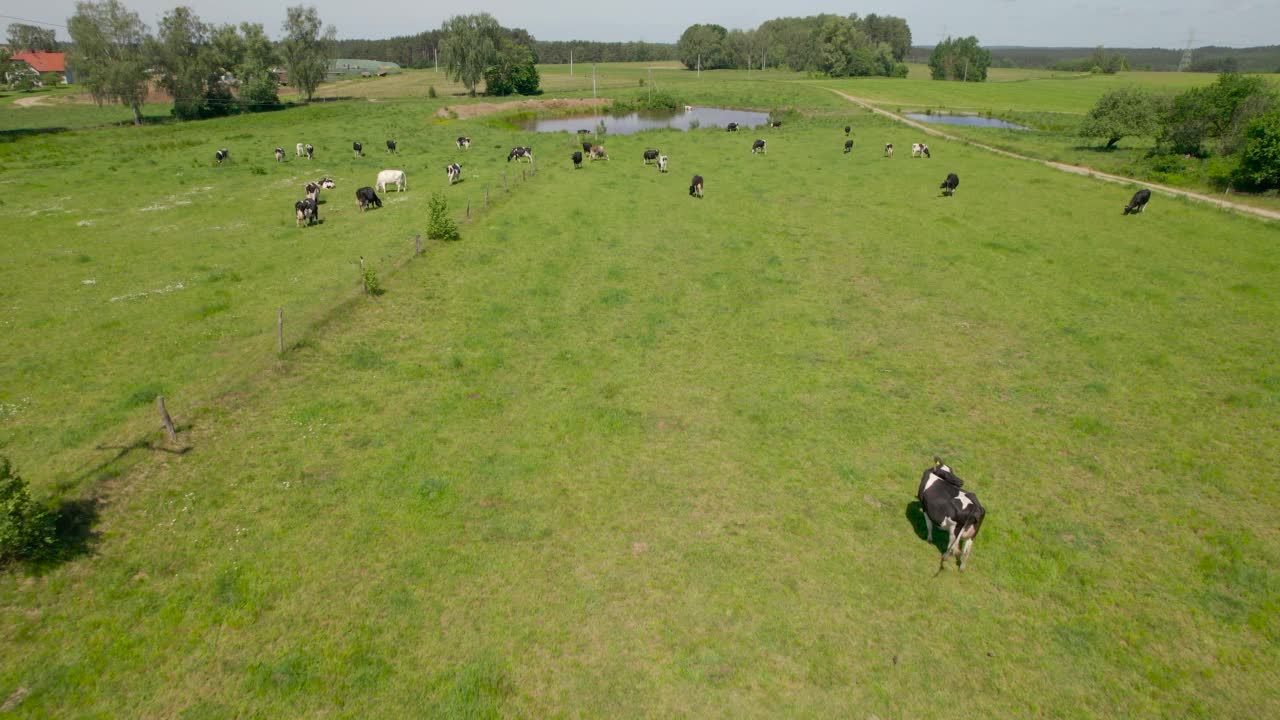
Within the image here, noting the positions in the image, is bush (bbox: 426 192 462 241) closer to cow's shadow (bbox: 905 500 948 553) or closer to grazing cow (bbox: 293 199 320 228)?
grazing cow (bbox: 293 199 320 228)

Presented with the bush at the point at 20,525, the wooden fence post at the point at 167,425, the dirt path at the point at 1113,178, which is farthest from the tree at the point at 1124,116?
the bush at the point at 20,525

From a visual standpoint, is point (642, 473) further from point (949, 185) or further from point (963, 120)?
point (963, 120)

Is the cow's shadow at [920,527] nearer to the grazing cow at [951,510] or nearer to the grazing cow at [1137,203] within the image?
the grazing cow at [951,510]

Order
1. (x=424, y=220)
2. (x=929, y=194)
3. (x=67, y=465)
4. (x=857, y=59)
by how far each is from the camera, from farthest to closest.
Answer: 1. (x=857, y=59)
2. (x=929, y=194)
3. (x=424, y=220)
4. (x=67, y=465)

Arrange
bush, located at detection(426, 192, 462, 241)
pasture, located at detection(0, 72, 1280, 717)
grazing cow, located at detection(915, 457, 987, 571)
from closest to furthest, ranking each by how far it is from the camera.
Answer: pasture, located at detection(0, 72, 1280, 717), grazing cow, located at detection(915, 457, 987, 571), bush, located at detection(426, 192, 462, 241)

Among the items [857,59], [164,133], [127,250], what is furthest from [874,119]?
[857,59]

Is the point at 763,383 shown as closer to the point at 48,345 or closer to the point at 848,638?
the point at 848,638

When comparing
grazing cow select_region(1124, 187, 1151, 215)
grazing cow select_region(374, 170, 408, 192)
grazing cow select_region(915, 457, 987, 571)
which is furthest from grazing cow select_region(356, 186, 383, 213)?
grazing cow select_region(1124, 187, 1151, 215)

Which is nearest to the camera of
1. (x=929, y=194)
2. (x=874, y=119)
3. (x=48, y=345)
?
(x=48, y=345)

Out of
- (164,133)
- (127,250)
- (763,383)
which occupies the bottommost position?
(763,383)
